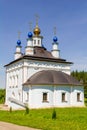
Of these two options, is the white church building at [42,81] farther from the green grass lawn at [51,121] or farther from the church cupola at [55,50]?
the green grass lawn at [51,121]

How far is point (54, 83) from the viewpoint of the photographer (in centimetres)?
2977

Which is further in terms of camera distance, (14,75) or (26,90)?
(14,75)

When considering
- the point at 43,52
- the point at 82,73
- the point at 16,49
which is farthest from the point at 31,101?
the point at 82,73

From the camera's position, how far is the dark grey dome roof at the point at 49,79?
29578 millimetres

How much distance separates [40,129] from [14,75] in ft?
75.9

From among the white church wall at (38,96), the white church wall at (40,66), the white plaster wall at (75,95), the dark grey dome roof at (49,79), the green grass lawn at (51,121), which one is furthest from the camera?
the white church wall at (40,66)

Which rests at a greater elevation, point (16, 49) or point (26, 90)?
point (16, 49)

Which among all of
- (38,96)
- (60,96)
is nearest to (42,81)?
(38,96)

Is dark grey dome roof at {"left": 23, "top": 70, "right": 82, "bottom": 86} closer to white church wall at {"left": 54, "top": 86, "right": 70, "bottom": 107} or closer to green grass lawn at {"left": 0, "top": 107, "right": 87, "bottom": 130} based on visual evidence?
white church wall at {"left": 54, "top": 86, "right": 70, "bottom": 107}

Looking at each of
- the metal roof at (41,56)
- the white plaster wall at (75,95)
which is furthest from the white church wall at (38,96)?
the metal roof at (41,56)

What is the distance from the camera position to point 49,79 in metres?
30.2

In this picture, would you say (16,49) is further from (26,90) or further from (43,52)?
(26,90)

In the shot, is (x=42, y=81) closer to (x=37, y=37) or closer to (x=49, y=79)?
(x=49, y=79)

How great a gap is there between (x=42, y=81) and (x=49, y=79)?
1199 millimetres
